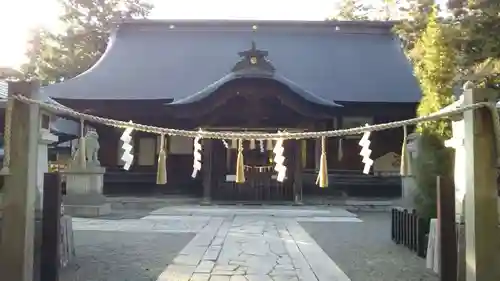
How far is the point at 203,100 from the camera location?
15.1 meters

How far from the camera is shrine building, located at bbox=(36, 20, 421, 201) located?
15148 mm

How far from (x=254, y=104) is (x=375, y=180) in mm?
4937

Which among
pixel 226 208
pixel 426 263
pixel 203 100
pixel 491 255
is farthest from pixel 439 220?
pixel 203 100

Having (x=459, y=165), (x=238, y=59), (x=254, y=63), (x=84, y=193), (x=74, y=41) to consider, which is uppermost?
(x=74, y=41)

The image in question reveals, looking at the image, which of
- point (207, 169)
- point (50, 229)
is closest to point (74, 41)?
point (207, 169)

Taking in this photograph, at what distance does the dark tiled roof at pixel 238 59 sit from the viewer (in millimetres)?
17156

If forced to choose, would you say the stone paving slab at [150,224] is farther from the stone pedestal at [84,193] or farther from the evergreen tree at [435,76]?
the evergreen tree at [435,76]

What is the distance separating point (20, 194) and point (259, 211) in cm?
966

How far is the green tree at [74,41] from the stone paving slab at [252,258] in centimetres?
2411

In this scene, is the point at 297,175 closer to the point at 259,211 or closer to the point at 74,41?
the point at 259,211

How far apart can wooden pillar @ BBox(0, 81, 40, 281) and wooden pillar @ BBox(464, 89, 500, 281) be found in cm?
412

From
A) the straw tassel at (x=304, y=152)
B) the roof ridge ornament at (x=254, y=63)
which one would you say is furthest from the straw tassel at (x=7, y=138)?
the straw tassel at (x=304, y=152)

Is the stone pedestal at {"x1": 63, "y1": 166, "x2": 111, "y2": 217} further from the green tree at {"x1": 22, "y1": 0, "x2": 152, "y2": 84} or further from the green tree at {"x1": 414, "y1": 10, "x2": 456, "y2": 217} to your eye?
the green tree at {"x1": 22, "y1": 0, "x2": 152, "y2": 84}

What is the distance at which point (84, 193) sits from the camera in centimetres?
1255
